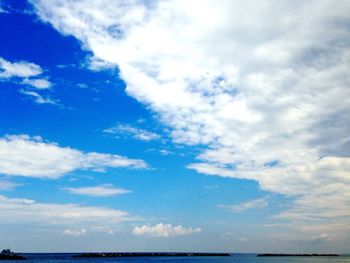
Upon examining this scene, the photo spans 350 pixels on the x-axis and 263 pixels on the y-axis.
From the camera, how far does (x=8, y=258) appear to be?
647 feet
